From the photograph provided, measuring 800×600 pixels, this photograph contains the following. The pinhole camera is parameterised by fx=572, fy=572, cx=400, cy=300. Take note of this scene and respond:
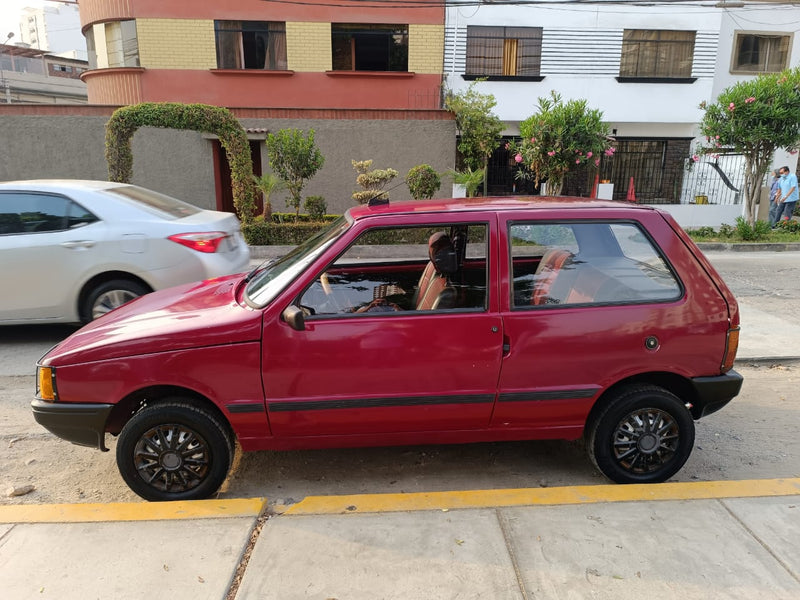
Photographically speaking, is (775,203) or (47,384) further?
(775,203)

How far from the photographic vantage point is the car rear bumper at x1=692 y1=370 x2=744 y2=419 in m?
3.28

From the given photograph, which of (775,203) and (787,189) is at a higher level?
(787,189)

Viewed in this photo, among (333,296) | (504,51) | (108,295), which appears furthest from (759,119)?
(108,295)

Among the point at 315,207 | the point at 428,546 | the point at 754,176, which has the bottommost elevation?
the point at 428,546

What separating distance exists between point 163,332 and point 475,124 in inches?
539

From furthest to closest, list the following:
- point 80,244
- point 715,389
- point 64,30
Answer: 1. point 64,30
2. point 80,244
3. point 715,389

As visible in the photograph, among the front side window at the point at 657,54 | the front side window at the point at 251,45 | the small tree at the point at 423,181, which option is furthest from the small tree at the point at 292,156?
the front side window at the point at 657,54

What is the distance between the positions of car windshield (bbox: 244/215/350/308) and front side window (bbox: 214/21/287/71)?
51.3ft

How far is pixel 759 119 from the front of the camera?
12656 millimetres

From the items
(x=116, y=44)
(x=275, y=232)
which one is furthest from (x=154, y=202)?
(x=116, y=44)

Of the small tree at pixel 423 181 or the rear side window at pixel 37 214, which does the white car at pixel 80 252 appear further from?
the small tree at pixel 423 181

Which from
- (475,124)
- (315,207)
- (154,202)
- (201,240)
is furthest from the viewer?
(475,124)

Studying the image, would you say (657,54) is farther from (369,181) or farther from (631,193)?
(369,181)

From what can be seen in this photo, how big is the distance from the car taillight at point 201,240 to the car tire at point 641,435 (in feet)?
13.8
